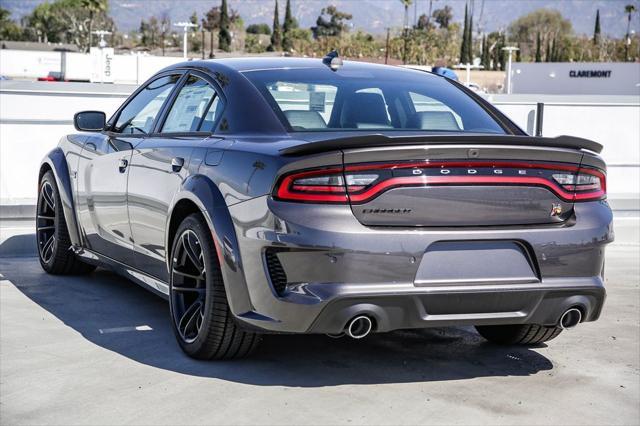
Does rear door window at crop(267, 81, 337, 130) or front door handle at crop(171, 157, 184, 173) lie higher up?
rear door window at crop(267, 81, 337, 130)

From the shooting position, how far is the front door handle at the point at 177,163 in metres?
5.28

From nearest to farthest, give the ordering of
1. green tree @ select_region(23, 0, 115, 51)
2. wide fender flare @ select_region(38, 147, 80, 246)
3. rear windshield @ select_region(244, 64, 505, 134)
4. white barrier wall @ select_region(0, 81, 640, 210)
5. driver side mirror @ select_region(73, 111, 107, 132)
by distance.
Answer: rear windshield @ select_region(244, 64, 505, 134), driver side mirror @ select_region(73, 111, 107, 132), wide fender flare @ select_region(38, 147, 80, 246), white barrier wall @ select_region(0, 81, 640, 210), green tree @ select_region(23, 0, 115, 51)

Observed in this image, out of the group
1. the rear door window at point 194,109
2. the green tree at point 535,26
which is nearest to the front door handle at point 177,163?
the rear door window at point 194,109

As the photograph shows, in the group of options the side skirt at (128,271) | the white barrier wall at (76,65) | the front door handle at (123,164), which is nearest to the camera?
the side skirt at (128,271)

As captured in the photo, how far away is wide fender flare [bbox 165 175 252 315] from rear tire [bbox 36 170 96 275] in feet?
8.19

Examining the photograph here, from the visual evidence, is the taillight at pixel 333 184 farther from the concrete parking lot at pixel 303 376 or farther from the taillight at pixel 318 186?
the concrete parking lot at pixel 303 376

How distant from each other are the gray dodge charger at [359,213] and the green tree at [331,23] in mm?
174184

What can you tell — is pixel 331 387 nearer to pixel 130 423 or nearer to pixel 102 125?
pixel 130 423

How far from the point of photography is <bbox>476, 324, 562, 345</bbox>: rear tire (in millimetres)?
5574

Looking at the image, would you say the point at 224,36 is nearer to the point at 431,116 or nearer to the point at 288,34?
the point at 288,34

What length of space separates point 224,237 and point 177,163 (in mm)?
752

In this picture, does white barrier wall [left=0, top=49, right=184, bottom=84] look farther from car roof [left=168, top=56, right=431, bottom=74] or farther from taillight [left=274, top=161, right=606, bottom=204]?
taillight [left=274, top=161, right=606, bottom=204]

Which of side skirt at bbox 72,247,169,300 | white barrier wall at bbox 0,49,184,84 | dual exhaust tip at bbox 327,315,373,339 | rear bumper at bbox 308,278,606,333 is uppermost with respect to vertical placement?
white barrier wall at bbox 0,49,184,84

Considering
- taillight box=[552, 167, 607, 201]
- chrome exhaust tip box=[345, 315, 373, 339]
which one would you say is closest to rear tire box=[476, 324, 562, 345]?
taillight box=[552, 167, 607, 201]
